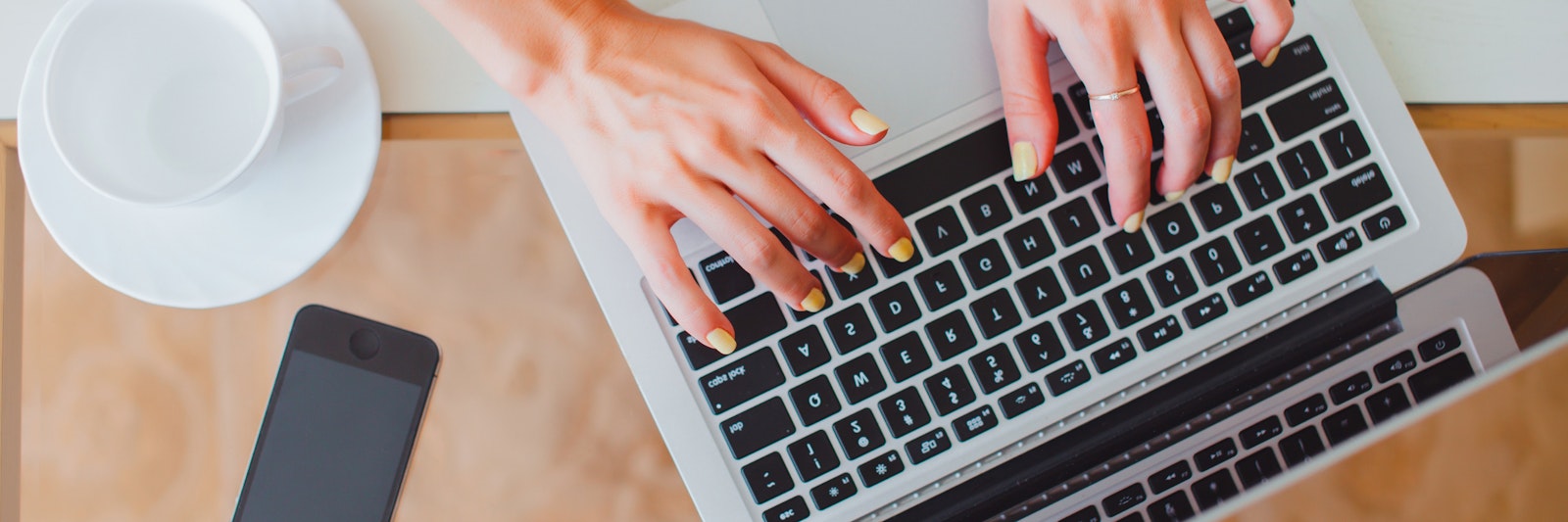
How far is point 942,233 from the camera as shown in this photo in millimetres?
505

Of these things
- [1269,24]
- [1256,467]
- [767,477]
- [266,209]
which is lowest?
[1256,467]

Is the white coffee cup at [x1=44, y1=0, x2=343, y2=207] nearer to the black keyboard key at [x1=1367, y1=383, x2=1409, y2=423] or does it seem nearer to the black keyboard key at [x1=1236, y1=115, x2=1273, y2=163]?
the black keyboard key at [x1=1236, y1=115, x2=1273, y2=163]

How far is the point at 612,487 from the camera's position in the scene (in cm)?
58

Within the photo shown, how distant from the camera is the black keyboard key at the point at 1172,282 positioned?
1.68 feet

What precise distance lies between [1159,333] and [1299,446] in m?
0.11

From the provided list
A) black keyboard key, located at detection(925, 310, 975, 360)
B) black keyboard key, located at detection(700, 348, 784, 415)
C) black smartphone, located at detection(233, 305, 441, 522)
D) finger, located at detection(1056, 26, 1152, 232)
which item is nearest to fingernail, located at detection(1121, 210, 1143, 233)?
finger, located at detection(1056, 26, 1152, 232)

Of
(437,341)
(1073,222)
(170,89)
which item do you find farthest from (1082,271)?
(170,89)

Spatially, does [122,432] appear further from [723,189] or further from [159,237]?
[723,189]

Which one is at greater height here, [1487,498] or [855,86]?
[855,86]

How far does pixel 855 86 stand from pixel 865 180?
7 centimetres

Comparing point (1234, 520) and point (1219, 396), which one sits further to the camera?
point (1219, 396)

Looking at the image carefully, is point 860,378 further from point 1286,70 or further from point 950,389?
point 1286,70

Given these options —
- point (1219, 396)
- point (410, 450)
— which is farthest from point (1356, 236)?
point (410, 450)

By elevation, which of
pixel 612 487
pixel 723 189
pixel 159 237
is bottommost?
pixel 612 487
